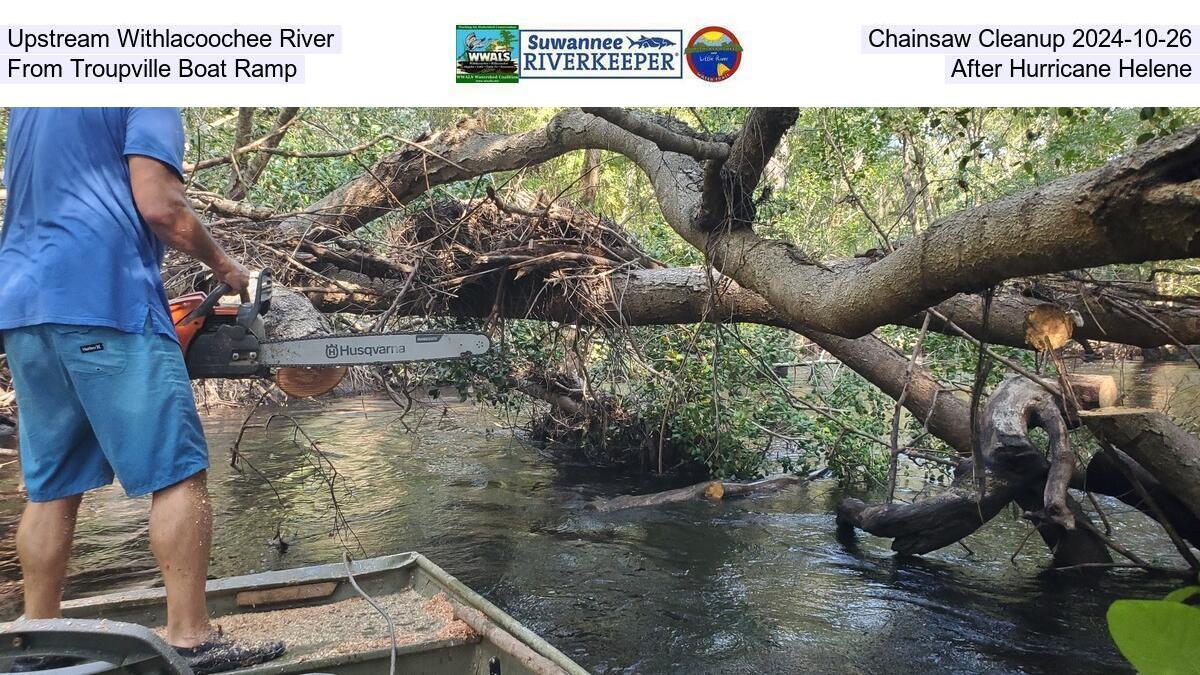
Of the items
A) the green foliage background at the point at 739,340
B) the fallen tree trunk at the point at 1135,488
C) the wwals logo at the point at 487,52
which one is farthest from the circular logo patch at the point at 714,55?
the fallen tree trunk at the point at 1135,488

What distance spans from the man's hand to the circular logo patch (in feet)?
6.57

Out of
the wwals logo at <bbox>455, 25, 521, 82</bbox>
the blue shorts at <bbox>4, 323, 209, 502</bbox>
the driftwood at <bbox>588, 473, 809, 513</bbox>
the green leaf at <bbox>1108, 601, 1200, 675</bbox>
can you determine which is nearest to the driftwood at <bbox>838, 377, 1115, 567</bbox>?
the driftwood at <bbox>588, 473, 809, 513</bbox>

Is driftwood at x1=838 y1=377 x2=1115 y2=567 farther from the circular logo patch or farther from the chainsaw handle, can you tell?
the chainsaw handle

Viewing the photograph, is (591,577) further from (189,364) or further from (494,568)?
(189,364)

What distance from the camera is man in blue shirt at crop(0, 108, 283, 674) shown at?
2.44m

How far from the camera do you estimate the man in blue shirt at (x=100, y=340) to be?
2439 mm

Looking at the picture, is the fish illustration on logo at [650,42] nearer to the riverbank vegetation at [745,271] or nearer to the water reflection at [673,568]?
the riverbank vegetation at [745,271]

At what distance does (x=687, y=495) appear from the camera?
770cm

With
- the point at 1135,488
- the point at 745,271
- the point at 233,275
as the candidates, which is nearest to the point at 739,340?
the point at 745,271

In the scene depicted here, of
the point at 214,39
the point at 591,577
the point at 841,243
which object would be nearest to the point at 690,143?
the point at 214,39

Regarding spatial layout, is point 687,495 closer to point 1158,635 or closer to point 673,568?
point 673,568

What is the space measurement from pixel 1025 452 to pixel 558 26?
3.36 meters

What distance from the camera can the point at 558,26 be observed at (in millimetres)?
3629

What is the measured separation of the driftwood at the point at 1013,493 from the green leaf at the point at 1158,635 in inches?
134
